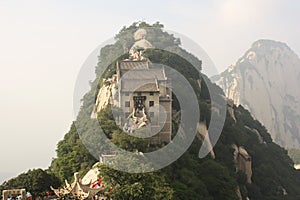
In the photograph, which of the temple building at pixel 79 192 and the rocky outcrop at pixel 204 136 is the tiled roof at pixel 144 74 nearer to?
the rocky outcrop at pixel 204 136

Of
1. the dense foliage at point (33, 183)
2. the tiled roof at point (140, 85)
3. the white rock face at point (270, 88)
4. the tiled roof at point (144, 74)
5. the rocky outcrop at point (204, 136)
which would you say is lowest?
the dense foliage at point (33, 183)

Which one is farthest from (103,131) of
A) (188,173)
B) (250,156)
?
(250,156)

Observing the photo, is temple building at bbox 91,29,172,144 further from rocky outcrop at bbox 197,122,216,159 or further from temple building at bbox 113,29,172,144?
rocky outcrop at bbox 197,122,216,159

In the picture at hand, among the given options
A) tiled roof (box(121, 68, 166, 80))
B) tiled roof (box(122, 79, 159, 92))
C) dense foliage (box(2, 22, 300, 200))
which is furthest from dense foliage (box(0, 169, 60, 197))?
tiled roof (box(121, 68, 166, 80))

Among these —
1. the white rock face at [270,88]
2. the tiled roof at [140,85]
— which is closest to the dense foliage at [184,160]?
the tiled roof at [140,85]

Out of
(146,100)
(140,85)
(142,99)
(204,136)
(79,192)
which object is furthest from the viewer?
(204,136)

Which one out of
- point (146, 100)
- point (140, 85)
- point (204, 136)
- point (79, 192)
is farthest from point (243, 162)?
point (79, 192)

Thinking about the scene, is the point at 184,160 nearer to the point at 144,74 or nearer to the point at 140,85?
the point at 140,85

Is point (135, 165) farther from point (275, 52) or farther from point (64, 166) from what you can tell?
point (275, 52)
